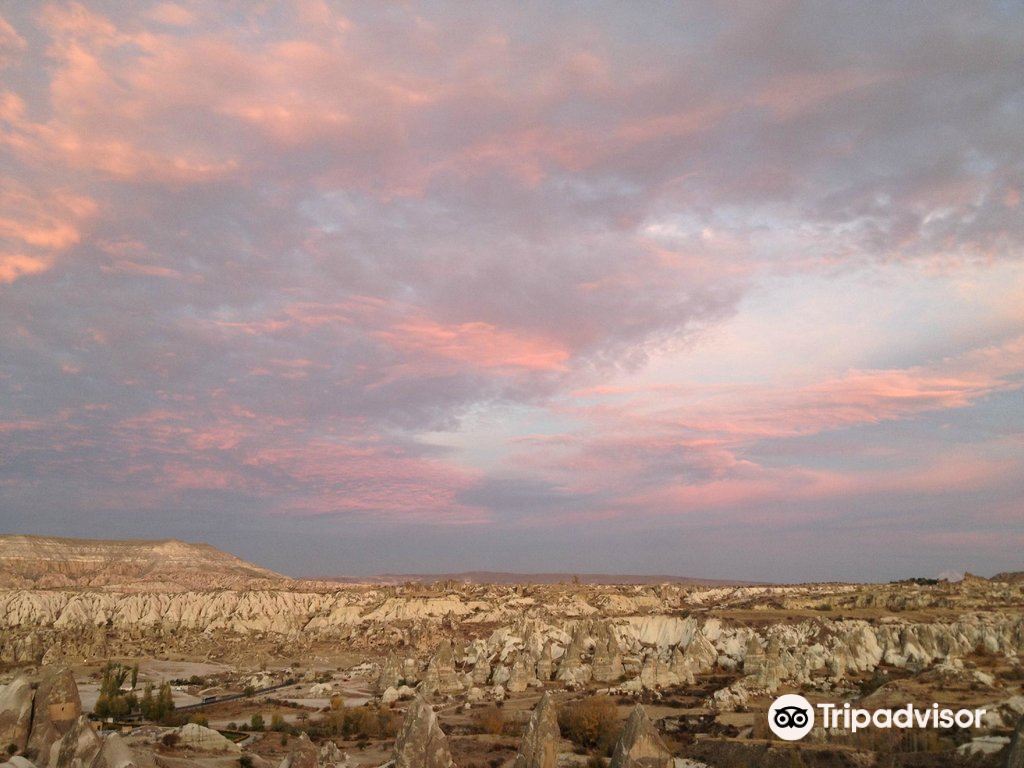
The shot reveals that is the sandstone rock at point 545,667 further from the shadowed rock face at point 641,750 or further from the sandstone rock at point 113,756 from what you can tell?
the sandstone rock at point 113,756

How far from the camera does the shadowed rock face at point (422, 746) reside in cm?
2541

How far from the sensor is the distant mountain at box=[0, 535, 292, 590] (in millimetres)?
138250

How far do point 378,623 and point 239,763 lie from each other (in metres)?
69.7

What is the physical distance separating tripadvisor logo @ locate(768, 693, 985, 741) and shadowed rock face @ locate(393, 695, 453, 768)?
1608 cm

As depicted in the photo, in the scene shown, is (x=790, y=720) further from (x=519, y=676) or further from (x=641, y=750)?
(x=519, y=676)

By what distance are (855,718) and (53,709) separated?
3579 centimetres

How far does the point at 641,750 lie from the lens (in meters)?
21.4

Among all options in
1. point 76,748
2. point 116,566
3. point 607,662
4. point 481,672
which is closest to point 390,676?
point 481,672

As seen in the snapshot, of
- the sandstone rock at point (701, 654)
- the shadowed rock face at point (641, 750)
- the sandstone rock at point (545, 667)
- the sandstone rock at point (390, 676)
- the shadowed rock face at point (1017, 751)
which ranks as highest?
the shadowed rock face at point (1017, 751)

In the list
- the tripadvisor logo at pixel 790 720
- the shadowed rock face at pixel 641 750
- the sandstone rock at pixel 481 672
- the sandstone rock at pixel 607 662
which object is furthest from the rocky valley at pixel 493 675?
the tripadvisor logo at pixel 790 720

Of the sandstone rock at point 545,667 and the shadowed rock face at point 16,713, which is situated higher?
the shadowed rock face at point 16,713

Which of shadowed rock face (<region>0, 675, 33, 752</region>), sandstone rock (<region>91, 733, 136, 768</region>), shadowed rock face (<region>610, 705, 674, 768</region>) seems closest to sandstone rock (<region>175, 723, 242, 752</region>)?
shadowed rock face (<region>0, 675, 33, 752</region>)

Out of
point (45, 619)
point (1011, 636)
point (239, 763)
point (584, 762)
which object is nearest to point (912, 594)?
point (1011, 636)

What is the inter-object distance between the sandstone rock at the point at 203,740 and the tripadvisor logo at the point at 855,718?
26.9m
